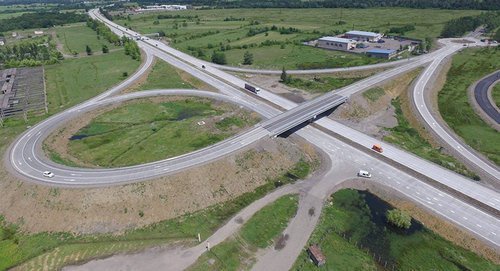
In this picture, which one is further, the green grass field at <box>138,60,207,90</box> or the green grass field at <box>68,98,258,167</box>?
the green grass field at <box>138,60,207,90</box>

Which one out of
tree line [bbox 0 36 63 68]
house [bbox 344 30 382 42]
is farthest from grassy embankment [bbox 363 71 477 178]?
tree line [bbox 0 36 63 68]

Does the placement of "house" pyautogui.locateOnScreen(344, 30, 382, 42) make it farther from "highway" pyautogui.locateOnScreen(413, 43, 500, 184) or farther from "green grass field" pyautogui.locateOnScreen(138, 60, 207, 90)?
"green grass field" pyautogui.locateOnScreen(138, 60, 207, 90)

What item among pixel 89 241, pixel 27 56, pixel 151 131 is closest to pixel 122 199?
pixel 89 241

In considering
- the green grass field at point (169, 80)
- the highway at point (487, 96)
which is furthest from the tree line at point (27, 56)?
the highway at point (487, 96)

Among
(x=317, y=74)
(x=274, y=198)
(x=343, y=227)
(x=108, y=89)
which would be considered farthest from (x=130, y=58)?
(x=343, y=227)

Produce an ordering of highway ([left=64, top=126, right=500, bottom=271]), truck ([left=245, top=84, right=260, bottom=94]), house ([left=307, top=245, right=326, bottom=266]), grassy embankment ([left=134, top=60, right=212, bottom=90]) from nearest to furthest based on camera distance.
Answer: house ([left=307, top=245, right=326, bottom=266])
highway ([left=64, top=126, right=500, bottom=271])
truck ([left=245, top=84, right=260, bottom=94])
grassy embankment ([left=134, top=60, right=212, bottom=90])
